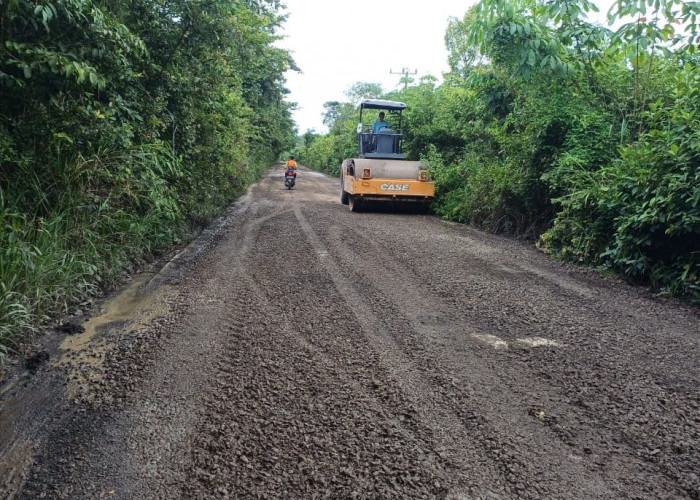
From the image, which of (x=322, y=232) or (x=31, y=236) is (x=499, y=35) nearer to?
(x=322, y=232)

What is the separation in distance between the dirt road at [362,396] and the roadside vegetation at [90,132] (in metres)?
0.59

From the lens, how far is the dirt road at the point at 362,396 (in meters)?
2.29

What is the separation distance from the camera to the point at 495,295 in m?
5.22

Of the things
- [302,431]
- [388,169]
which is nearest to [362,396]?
[302,431]

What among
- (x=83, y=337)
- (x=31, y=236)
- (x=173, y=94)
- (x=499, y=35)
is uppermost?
(x=499, y=35)

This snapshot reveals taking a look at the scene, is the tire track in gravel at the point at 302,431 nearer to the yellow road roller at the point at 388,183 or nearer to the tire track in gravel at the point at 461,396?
the tire track in gravel at the point at 461,396

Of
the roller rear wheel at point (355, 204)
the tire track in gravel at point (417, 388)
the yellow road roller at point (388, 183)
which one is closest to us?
the tire track in gravel at point (417, 388)

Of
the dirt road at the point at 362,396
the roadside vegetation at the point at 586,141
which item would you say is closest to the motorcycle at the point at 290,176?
the roadside vegetation at the point at 586,141

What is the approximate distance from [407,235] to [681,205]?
14.1 feet

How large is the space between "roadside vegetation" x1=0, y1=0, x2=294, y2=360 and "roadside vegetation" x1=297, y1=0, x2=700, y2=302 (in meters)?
4.07

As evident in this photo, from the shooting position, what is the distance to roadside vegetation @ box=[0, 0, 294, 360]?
408 centimetres

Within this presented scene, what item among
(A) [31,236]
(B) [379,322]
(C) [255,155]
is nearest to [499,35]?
(B) [379,322]

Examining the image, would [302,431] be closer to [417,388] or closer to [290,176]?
[417,388]

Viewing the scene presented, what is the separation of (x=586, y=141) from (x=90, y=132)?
23.5ft
